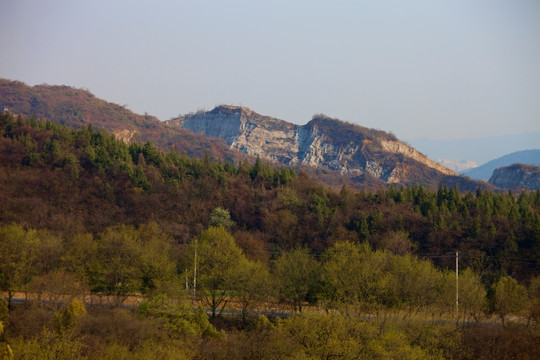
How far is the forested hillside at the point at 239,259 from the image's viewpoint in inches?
942

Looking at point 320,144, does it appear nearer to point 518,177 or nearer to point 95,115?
point 518,177

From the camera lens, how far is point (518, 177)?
12912cm

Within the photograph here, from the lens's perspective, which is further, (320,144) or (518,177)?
(320,144)

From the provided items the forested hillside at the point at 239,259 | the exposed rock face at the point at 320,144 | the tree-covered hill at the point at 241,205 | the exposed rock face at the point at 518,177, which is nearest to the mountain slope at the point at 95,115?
the exposed rock face at the point at 320,144

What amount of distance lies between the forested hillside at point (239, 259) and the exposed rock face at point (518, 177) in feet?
233

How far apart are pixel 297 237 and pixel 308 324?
3256 cm

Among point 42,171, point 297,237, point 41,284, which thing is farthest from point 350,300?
point 42,171

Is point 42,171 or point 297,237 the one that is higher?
point 42,171

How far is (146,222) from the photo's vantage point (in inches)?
2072

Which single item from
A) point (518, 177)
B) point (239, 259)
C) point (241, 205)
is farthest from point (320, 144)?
point (239, 259)

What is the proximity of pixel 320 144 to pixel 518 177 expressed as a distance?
5889 cm

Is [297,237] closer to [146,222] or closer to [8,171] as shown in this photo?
[146,222]

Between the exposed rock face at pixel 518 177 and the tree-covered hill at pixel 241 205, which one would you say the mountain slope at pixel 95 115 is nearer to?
the tree-covered hill at pixel 241 205

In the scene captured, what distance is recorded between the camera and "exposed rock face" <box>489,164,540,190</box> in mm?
123375
